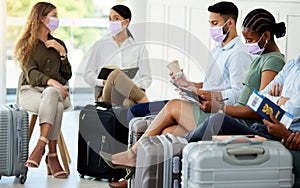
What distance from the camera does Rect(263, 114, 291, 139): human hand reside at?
2.98 metres

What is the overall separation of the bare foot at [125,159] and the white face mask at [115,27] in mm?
1454

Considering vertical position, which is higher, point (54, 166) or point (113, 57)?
point (113, 57)

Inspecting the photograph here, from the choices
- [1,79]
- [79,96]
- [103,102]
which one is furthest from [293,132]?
[79,96]

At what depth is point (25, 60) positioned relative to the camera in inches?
175

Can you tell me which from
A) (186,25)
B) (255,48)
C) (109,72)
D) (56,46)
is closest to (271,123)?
(255,48)

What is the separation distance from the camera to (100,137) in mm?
4160

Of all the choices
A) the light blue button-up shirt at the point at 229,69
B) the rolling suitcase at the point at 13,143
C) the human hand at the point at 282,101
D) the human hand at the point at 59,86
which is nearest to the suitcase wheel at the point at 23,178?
the rolling suitcase at the point at 13,143

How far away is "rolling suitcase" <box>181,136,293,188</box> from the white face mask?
6.51ft

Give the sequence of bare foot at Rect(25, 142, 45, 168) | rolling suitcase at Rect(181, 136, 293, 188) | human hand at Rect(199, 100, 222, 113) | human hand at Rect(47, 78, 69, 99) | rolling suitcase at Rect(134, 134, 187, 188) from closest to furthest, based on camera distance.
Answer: rolling suitcase at Rect(181, 136, 293, 188) → rolling suitcase at Rect(134, 134, 187, 188) → human hand at Rect(199, 100, 222, 113) → bare foot at Rect(25, 142, 45, 168) → human hand at Rect(47, 78, 69, 99)

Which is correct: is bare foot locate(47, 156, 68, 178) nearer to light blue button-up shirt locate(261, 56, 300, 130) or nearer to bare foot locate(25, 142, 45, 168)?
bare foot locate(25, 142, 45, 168)

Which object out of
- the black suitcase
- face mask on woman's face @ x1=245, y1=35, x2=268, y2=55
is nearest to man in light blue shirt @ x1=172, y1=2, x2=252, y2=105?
face mask on woman's face @ x1=245, y1=35, x2=268, y2=55

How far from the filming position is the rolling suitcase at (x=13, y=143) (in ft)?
13.3

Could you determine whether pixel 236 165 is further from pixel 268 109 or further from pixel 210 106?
pixel 210 106

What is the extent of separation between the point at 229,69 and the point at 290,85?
570 millimetres
